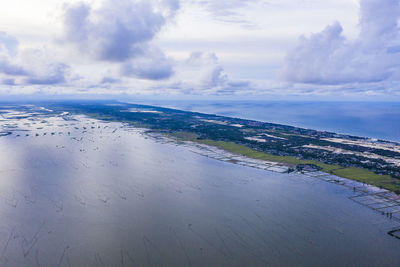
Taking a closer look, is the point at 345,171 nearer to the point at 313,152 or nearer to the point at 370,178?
the point at 370,178

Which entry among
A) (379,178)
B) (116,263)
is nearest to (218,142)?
(379,178)

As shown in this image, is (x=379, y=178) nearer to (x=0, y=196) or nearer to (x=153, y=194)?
(x=153, y=194)

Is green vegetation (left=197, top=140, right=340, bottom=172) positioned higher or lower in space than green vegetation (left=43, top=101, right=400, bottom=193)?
lower

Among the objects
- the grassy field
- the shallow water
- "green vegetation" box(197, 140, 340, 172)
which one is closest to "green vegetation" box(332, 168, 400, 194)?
the grassy field

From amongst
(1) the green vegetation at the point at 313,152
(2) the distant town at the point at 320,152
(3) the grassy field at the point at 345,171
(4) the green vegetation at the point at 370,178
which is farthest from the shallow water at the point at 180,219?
(1) the green vegetation at the point at 313,152

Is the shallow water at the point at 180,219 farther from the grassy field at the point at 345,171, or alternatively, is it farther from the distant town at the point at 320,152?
the distant town at the point at 320,152

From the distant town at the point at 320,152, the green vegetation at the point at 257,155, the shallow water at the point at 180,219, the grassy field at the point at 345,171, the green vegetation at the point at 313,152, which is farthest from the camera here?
the green vegetation at the point at 257,155

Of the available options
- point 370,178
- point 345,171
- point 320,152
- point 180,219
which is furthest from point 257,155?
point 180,219

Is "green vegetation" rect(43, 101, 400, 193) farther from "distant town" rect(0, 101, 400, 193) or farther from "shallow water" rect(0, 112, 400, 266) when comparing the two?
"shallow water" rect(0, 112, 400, 266)
